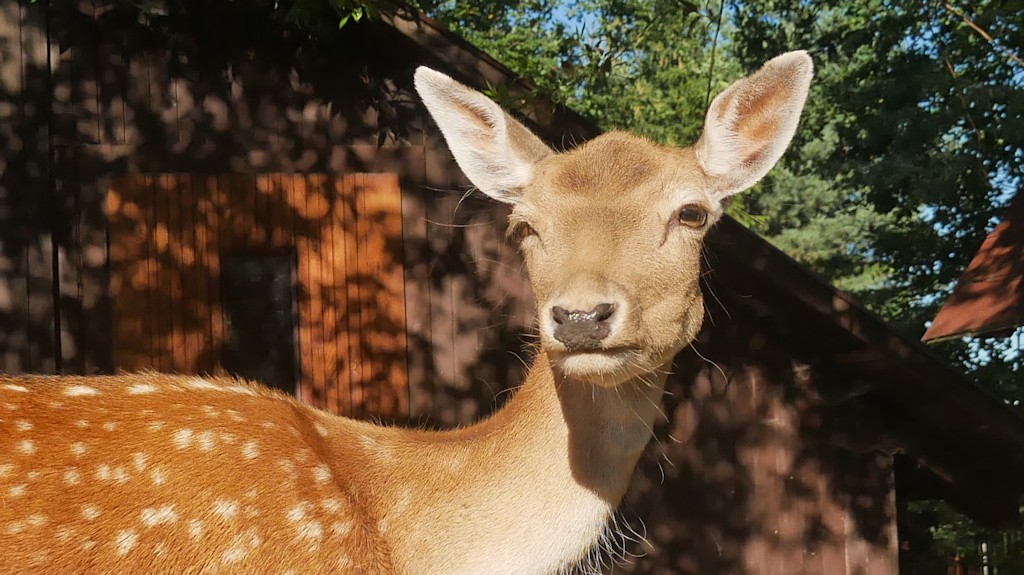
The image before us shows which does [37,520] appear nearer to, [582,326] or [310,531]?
[310,531]

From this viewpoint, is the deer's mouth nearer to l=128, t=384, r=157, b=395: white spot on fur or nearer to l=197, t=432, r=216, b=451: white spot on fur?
l=197, t=432, r=216, b=451: white spot on fur

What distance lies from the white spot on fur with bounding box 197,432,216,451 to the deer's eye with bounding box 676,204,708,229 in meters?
1.93

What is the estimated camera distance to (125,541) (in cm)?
350

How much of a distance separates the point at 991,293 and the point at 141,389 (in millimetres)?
6942

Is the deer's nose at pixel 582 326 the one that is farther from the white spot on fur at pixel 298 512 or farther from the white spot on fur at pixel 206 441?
the white spot on fur at pixel 206 441

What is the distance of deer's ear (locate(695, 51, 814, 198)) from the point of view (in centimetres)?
420

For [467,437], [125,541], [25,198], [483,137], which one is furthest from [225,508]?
[25,198]

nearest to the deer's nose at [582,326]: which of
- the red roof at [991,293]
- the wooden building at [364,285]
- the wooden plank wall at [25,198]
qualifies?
the wooden building at [364,285]

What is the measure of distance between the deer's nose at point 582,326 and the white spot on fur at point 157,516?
144 cm

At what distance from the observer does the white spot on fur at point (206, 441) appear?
373cm

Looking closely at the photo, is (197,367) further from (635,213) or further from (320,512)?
(635,213)

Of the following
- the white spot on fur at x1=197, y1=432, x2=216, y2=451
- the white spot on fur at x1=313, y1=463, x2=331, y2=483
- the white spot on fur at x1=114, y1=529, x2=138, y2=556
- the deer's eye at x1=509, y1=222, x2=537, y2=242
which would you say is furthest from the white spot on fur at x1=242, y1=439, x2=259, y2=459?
the deer's eye at x1=509, y1=222, x2=537, y2=242

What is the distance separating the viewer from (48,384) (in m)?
4.01

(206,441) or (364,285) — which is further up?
(364,285)
